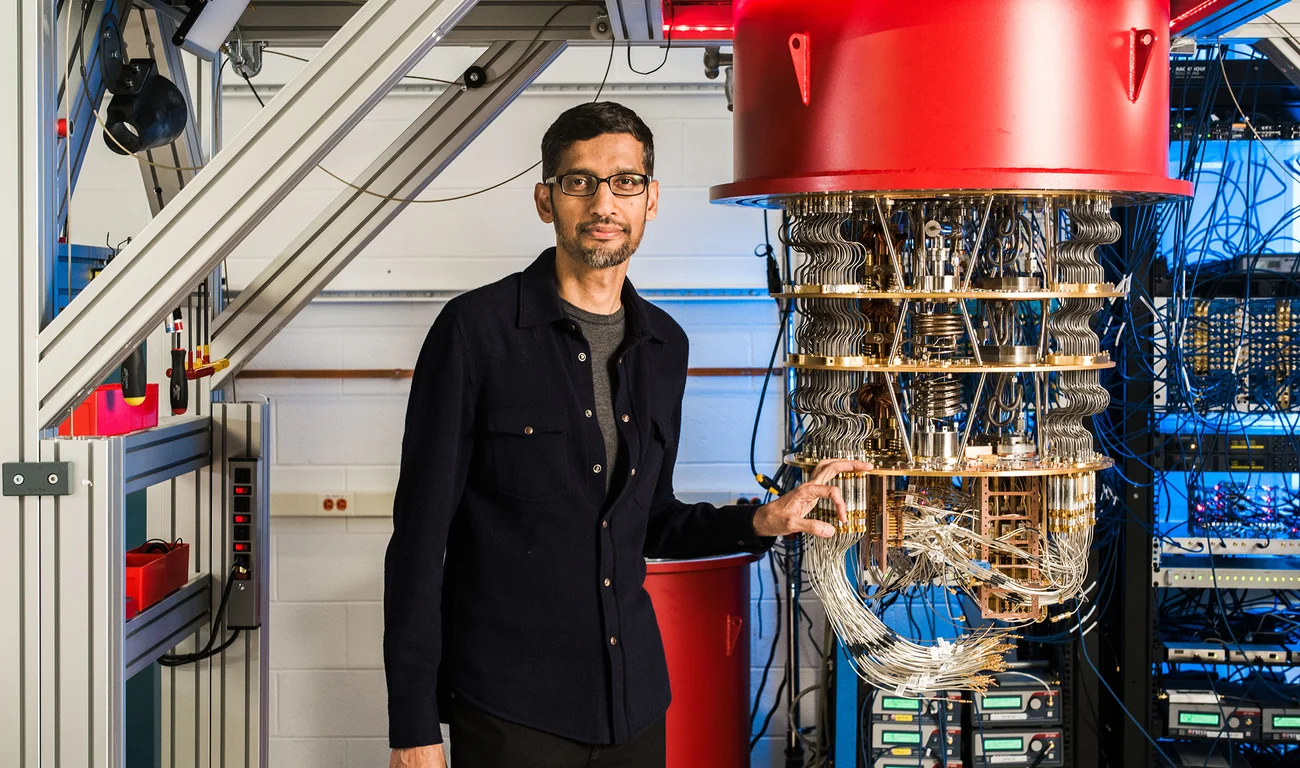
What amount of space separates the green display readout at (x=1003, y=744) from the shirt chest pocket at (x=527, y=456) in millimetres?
1765

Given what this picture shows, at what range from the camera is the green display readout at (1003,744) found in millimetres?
2990

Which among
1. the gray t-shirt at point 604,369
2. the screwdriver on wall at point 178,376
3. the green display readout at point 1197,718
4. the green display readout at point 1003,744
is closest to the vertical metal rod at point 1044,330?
the gray t-shirt at point 604,369

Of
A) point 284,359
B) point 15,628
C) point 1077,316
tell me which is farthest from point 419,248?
point 1077,316

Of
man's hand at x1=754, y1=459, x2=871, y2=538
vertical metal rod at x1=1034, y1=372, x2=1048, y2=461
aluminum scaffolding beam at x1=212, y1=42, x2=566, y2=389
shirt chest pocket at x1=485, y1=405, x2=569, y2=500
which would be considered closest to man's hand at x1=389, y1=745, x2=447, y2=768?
shirt chest pocket at x1=485, y1=405, x2=569, y2=500

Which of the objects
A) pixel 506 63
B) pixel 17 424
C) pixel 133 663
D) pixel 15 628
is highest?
pixel 506 63

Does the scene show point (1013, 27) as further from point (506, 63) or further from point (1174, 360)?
point (1174, 360)

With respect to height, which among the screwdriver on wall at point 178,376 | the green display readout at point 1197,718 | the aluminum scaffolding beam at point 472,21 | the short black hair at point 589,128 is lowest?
the green display readout at point 1197,718

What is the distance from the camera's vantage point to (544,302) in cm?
175

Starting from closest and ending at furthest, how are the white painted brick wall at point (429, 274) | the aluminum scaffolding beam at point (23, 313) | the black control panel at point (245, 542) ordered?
the aluminum scaffolding beam at point (23, 313), the black control panel at point (245, 542), the white painted brick wall at point (429, 274)

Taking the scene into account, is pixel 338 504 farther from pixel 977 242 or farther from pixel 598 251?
pixel 977 242

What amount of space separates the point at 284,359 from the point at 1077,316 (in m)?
2.52

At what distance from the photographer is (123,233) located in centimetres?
349

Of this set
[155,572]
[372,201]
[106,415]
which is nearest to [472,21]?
[372,201]

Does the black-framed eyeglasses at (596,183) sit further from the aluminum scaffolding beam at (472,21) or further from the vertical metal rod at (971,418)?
the aluminum scaffolding beam at (472,21)
